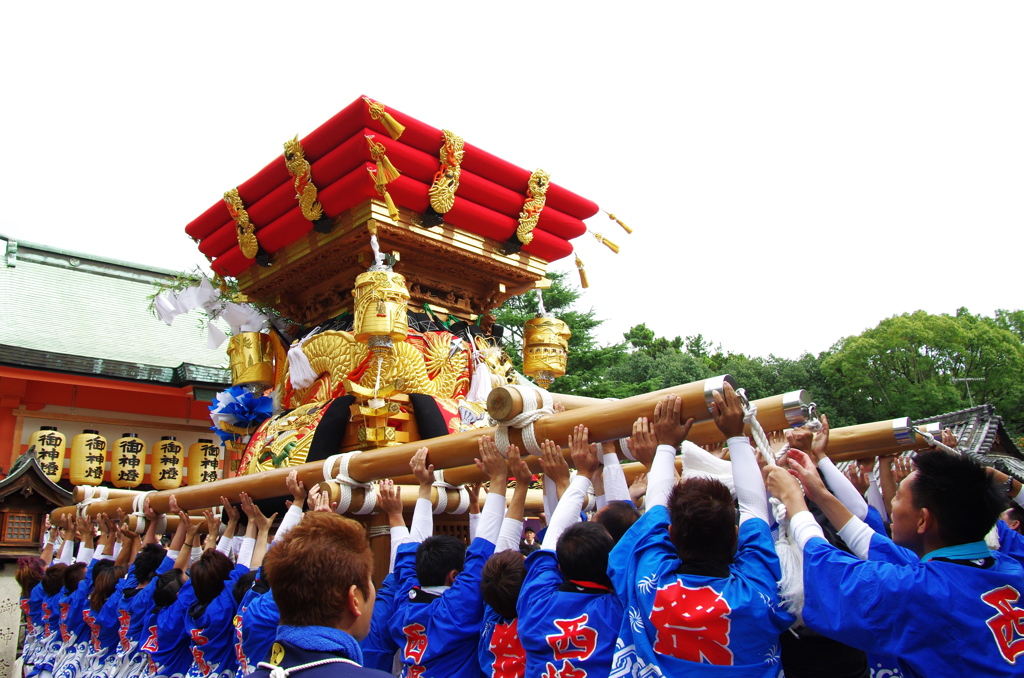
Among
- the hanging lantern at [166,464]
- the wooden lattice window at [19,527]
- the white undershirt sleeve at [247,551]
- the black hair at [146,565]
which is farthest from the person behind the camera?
the hanging lantern at [166,464]

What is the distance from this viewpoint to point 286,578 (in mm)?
1705

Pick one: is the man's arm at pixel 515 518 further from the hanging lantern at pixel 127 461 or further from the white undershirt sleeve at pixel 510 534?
the hanging lantern at pixel 127 461

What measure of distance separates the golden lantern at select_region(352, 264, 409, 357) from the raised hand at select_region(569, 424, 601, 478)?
2149mm

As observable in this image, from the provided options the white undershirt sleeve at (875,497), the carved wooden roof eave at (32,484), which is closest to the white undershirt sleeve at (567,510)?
the white undershirt sleeve at (875,497)

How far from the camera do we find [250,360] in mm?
5812

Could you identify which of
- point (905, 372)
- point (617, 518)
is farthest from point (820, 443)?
point (905, 372)

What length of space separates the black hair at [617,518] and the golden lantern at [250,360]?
4046 mm

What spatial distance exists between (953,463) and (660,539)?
0.74m

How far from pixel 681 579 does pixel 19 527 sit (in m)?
8.53

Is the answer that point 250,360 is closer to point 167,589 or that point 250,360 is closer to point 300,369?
point 300,369

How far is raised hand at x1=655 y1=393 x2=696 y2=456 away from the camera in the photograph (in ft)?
7.36

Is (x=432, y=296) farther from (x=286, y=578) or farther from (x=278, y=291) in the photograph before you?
(x=286, y=578)

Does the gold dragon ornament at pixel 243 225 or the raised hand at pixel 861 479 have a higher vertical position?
the gold dragon ornament at pixel 243 225

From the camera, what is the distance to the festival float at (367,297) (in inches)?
179
